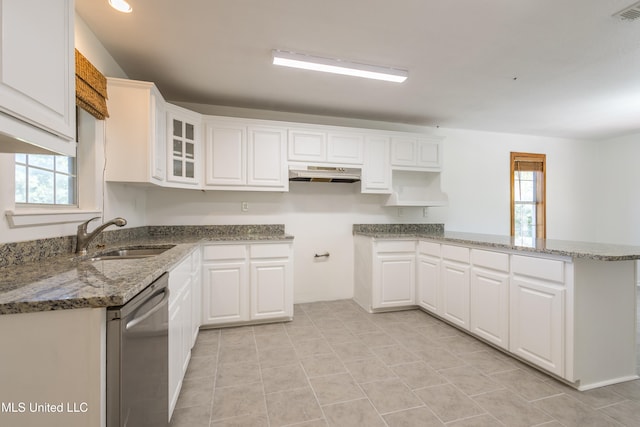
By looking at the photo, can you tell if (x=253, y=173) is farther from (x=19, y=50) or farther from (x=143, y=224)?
(x=19, y=50)

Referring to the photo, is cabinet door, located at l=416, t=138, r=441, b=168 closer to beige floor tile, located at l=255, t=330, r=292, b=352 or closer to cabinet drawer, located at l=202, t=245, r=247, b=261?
cabinet drawer, located at l=202, t=245, r=247, b=261

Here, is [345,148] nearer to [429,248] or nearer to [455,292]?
[429,248]

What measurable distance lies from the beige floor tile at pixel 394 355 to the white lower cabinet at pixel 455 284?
0.74 m

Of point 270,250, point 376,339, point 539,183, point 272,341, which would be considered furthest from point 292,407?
point 539,183

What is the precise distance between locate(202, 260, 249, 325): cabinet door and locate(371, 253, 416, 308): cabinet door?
147cm

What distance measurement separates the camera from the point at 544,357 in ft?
6.61

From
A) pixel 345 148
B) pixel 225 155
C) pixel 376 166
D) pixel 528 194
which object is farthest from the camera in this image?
pixel 528 194

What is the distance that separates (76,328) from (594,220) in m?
6.81

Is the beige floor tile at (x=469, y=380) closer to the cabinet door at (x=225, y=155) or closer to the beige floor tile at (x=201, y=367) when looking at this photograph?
the beige floor tile at (x=201, y=367)

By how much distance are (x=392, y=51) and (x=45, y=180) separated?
2.51m

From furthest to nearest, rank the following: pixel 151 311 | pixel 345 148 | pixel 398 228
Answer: pixel 398 228 → pixel 345 148 → pixel 151 311

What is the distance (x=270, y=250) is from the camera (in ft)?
9.63

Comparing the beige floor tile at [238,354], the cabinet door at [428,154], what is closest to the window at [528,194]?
the cabinet door at [428,154]

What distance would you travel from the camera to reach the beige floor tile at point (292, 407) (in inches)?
63.6
